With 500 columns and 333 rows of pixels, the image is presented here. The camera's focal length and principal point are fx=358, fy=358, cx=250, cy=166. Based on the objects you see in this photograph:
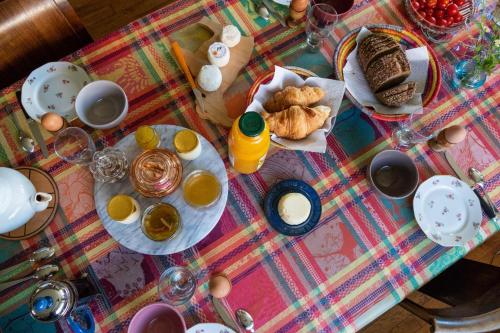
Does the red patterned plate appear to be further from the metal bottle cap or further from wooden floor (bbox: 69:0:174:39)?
wooden floor (bbox: 69:0:174:39)

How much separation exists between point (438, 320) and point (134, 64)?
3.51ft

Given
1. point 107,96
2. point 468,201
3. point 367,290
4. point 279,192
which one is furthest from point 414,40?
point 107,96

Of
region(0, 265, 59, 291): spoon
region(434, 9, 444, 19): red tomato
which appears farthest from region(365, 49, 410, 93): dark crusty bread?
region(0, 265, 59, 291): spoon

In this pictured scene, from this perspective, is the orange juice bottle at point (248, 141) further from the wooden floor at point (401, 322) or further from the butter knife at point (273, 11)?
the wooden floor at point (401, 322)

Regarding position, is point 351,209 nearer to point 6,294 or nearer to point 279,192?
point 279,192

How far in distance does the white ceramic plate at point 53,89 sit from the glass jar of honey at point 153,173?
0.26 metres

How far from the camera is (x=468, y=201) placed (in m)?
0.95

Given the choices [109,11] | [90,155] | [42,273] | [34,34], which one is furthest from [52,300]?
[109,11]

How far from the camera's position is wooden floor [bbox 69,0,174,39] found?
6.18ft

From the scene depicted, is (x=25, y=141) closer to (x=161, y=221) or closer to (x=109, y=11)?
(x=161, y=221)

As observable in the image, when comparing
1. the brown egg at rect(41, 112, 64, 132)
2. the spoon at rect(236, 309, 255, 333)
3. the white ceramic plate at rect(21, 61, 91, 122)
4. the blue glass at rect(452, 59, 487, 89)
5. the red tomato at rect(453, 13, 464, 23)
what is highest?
the white ceramic plate at rect(21, 61, 91, 122)

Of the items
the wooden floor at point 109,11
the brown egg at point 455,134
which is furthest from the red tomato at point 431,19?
the wooden floor at point 109,11

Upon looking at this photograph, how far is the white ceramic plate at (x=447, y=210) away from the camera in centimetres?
92

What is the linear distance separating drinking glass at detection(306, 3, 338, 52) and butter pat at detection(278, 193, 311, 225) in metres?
0.46
